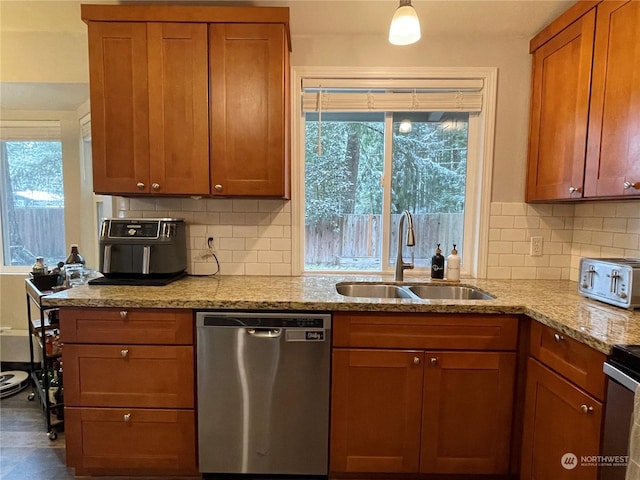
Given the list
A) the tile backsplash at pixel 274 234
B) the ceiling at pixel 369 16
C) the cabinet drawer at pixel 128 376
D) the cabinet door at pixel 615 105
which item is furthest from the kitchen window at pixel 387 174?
the cabinet drawer at pixel 128 376


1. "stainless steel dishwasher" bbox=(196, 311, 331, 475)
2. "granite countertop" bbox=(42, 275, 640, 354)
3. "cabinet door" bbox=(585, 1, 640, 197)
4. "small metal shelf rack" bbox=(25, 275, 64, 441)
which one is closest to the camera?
"granite countertop" bbox=(42, 275, 640, 354)

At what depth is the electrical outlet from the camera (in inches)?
84.4

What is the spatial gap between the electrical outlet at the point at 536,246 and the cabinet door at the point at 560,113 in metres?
0.27

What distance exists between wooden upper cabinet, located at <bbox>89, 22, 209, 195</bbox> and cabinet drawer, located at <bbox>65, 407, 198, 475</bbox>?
109cm

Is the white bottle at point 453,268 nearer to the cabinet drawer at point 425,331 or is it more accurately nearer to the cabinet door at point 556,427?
the cabinet drawer at point 425,331

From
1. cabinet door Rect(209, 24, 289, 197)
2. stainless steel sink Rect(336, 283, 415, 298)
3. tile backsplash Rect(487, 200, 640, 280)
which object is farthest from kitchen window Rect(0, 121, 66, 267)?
tile backsplash Rect(487, 200, 640, 280)

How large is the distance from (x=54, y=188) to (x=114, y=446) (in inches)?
83.7

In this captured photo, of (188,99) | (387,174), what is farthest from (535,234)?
(188,99)

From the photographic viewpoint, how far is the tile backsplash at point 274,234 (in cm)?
213

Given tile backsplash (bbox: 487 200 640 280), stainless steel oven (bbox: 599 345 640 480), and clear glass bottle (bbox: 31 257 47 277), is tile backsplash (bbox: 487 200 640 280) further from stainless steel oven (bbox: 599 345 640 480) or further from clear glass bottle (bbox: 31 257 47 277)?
clear glass bottle (bbox: 31 257 47 277)

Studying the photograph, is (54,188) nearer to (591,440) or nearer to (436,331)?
(436,331)

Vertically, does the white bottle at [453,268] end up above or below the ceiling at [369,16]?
below

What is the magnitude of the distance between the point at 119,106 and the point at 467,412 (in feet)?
7.42

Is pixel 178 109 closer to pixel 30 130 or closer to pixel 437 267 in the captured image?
pixel 437 267
